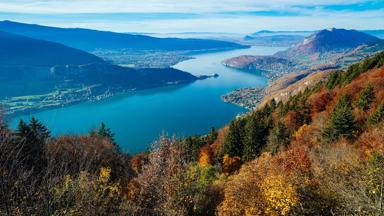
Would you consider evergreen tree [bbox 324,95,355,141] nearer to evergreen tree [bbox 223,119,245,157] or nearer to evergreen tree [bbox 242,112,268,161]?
evergreen tree [bbox 242,112,268,161]

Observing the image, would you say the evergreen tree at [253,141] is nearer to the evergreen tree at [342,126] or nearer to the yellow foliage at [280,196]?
the evergreen tree at [342,126]

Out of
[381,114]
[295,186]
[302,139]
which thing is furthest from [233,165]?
[295,186]

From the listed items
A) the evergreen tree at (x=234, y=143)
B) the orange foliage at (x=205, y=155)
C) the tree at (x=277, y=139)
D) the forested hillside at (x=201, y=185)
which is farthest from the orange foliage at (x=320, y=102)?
the forested hillside at (x=201, y=185)

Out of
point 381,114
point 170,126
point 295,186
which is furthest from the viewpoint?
point 170,126

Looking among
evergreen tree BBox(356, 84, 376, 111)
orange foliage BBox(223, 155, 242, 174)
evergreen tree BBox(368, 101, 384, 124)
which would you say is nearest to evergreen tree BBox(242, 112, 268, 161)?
orange foliage BBox(223, 155, 242, 174)

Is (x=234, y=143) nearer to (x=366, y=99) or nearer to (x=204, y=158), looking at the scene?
(x=204, y=158)

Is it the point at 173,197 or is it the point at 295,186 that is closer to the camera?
the point at 295,186

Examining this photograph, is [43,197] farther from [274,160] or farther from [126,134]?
[126,134]

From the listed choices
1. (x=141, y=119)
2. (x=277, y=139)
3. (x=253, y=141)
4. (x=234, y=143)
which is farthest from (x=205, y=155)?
(x=141, y=119)

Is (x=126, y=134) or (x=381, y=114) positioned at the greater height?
(x=381, y=114)
